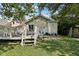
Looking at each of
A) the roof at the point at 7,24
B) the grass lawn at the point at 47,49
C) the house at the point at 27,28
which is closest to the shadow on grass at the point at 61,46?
the grass lawn at the point at 47,49

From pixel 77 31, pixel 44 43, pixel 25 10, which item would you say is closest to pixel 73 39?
pixel 77 31

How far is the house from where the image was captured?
3254 mm

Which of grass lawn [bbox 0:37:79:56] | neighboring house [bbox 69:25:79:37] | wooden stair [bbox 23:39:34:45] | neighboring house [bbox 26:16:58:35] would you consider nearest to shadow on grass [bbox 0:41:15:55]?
grass lawn [bbox 0:37:79:56]

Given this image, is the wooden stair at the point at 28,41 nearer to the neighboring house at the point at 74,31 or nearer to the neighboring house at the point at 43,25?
the neighboring house at the point at 43,25

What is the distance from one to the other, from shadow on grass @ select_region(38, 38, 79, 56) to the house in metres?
0.10

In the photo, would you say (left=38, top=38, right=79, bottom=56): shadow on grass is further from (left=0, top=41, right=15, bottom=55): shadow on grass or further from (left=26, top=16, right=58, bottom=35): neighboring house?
(left=0, top=41, right=15, bottom=55): shadow on grass

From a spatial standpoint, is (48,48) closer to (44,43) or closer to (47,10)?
(44,43)

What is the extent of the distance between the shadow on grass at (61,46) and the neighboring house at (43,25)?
4.2 inches

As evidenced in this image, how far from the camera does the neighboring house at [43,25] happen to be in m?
3.26

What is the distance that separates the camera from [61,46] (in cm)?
329

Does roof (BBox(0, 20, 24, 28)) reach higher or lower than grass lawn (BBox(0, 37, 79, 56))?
higher

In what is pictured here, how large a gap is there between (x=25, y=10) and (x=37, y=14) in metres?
0.13

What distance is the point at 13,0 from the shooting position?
3.25 m

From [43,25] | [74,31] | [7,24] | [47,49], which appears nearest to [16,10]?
[7,24]
